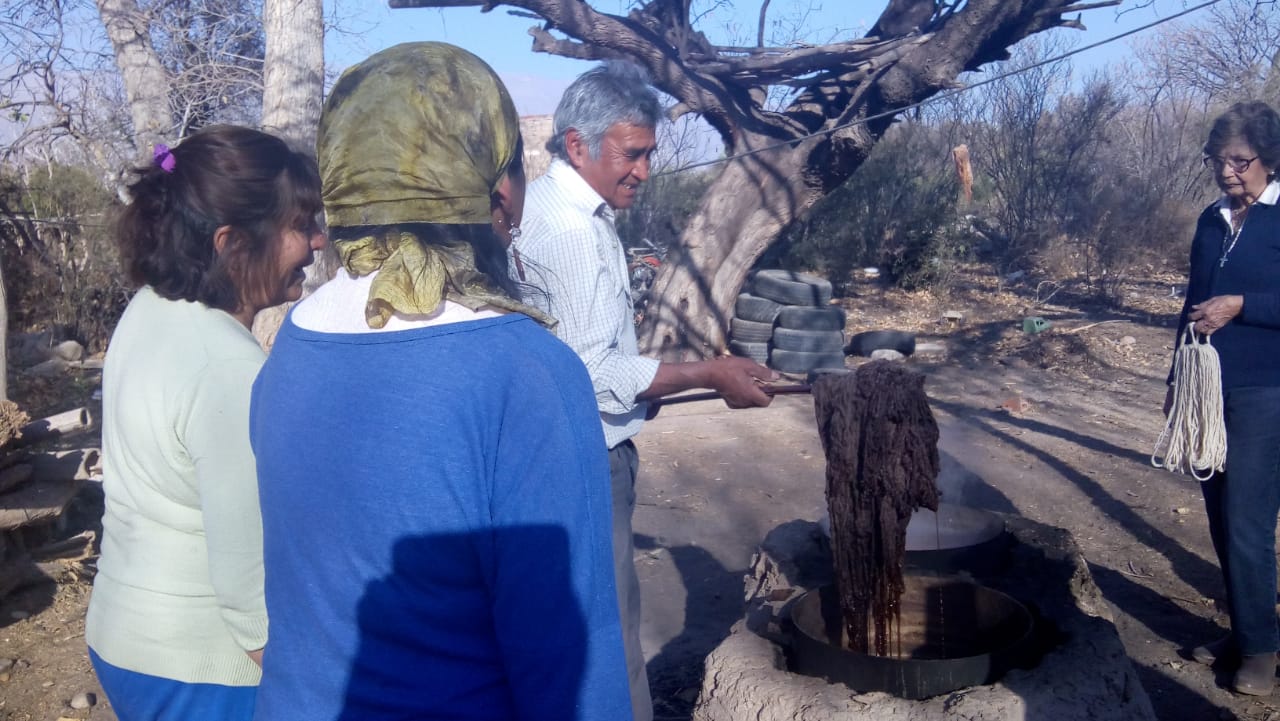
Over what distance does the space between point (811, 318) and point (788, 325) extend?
282 mm

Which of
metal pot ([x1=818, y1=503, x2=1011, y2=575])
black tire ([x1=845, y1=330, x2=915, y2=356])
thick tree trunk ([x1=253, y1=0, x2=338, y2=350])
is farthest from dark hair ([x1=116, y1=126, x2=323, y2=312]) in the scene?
black tire ([x1=845, y1=330, x2=915, y2=356])

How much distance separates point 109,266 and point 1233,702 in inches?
545

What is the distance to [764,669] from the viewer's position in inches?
113

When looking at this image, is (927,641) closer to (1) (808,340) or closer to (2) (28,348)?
(1) (808,340)

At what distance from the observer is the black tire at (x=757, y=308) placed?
11797 millimetres

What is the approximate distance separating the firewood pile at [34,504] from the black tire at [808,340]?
24.6 ft

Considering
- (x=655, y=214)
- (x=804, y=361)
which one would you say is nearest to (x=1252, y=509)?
(x=804, y=361)

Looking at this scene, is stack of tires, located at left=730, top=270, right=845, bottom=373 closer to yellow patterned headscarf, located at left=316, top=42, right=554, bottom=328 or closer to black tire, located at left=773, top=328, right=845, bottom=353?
black tire, located at left=773, top=328, right=845, bottom=353

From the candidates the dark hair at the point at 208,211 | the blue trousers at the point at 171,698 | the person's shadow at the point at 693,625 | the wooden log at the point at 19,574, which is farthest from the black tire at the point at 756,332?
the blue trousers at the point at 171,698

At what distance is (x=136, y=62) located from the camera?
25.7 feet

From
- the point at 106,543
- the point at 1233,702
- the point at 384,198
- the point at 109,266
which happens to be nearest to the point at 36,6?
the point at 109,266

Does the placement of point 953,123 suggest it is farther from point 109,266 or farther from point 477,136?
point 477,136

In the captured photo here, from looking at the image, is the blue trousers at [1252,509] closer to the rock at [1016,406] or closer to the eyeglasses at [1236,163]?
the eyeglasses at [1236,163]

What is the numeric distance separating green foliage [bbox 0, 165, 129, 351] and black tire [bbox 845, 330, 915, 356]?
9556 millimetres
